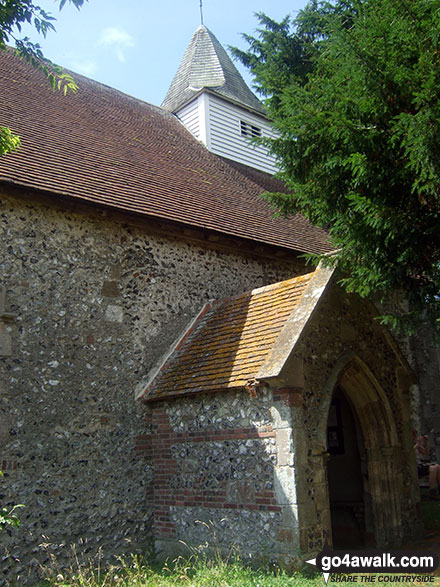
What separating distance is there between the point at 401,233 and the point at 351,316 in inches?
78.6

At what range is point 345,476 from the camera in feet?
29.2

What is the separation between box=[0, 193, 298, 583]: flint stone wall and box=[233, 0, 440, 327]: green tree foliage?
3.11m

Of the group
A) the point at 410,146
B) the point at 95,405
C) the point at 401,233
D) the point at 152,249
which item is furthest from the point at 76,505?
the point at 410,146

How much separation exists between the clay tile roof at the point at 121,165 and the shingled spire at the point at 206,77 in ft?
7.57

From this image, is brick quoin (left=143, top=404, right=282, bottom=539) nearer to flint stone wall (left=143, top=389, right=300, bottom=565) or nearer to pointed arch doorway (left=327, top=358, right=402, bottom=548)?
flint stone wall (left=143, top=389, right=300, bottom=565)

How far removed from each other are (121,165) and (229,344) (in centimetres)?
419

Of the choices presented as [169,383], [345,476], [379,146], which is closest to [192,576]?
[169,383]

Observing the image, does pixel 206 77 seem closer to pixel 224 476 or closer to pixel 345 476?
pixel 345 476

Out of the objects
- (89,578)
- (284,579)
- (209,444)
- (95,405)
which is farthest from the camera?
(95,405)

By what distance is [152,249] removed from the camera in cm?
912

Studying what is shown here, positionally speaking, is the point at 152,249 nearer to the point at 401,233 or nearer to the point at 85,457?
the point at 85,457

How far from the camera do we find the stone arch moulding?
7672 millimetres

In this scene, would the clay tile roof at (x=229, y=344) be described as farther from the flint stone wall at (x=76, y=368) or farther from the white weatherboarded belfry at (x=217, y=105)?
the white weatherboarded belfry at (x=217, y=105)

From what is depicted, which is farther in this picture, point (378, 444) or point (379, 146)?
point (378, 444)
